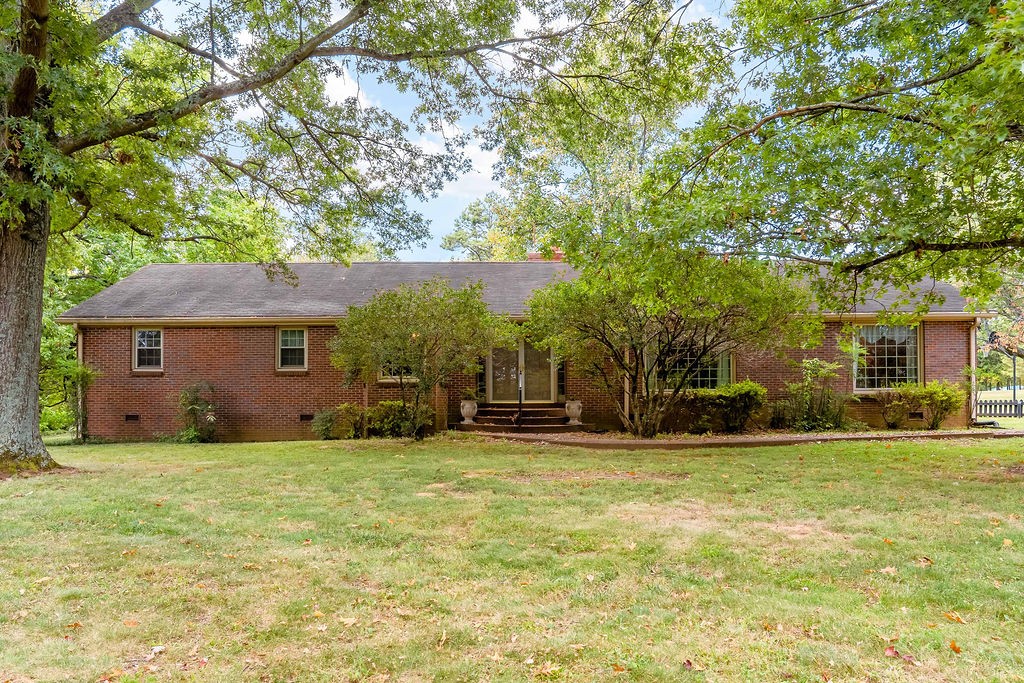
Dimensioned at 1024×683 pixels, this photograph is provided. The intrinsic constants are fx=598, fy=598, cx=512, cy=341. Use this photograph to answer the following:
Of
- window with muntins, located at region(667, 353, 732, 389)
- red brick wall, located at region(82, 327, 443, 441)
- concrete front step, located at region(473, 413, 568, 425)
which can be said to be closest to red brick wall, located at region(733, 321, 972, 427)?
window with muntins, located at region(667, 353, 732, 389)

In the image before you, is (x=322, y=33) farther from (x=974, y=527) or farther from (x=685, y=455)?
(x=974, y=527)

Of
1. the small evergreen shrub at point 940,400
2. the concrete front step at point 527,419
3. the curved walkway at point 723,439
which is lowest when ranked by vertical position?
the curved walkway at point 723,439

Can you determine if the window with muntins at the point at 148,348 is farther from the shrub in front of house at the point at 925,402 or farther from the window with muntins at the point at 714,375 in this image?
the shrub in front of house at the point at 925,402

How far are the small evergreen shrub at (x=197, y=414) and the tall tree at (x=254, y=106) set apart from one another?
4009 millimetres

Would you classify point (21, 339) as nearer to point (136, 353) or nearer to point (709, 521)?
point (136, 353)

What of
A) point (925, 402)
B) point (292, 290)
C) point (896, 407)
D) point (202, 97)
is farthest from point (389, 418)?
point (925, 402)

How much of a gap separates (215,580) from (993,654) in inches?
189

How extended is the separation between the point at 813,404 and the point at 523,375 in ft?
23.3

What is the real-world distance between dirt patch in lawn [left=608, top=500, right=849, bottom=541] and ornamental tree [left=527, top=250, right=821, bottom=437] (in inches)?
160

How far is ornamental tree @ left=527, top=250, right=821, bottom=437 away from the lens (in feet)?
32.8

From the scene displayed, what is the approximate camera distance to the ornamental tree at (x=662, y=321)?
9984mm

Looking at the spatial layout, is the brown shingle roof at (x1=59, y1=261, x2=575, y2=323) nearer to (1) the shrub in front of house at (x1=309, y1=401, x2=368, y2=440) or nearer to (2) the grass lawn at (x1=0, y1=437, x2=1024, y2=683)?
(1) the shrub in front of house at (x1=309, y1=401, x2=368, y2=440)

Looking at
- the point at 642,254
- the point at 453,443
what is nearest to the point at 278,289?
the point at 453,443

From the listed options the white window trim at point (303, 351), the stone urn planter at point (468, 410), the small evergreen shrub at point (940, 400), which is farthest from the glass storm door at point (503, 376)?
the small evergreen shrub at point (940, 400)
